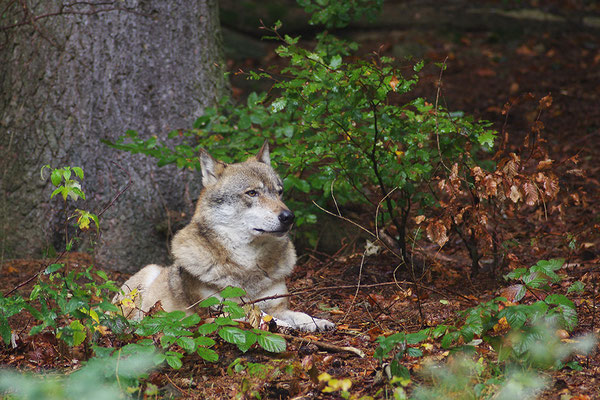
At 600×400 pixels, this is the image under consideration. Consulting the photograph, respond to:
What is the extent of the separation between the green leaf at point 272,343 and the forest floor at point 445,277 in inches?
5.1

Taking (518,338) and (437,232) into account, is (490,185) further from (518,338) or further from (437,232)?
(518,338)

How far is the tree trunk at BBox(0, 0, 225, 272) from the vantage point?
6.71 m

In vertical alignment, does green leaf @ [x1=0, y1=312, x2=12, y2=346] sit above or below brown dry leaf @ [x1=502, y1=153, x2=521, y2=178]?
below

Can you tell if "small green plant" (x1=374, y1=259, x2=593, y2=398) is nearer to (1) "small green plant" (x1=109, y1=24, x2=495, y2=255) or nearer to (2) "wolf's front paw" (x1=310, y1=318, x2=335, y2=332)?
(2) "wolf's front paw" (x1=310, y1=318, x2=335, y2=332)

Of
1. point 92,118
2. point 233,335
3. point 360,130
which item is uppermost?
point 360,130

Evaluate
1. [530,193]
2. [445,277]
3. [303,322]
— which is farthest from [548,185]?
[303,322]

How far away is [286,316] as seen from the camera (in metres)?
4.82

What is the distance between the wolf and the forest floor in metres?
0.50

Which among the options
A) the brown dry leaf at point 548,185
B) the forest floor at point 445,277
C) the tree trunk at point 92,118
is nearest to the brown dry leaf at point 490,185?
the brown dry leaf at point 548,185

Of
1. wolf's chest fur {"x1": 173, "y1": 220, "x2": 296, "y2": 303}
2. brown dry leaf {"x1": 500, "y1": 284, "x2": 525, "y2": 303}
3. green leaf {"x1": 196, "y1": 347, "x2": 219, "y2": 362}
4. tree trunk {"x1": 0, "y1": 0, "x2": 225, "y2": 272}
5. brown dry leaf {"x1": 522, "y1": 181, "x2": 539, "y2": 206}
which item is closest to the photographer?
green leaf {"x1": 196, "y1": 347, "x2": 219, "y2": 362}

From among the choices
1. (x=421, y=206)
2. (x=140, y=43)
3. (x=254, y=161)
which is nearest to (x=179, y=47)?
(x=140, y=43)

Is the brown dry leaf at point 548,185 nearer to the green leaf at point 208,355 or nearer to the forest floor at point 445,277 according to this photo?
the forest floor at point 445,277

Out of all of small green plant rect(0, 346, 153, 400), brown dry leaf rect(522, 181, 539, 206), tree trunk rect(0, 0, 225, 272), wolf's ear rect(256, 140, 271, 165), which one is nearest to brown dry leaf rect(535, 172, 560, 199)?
brown dry leaf rect(522, 181, 539, 206)

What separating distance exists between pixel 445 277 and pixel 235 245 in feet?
6.52
